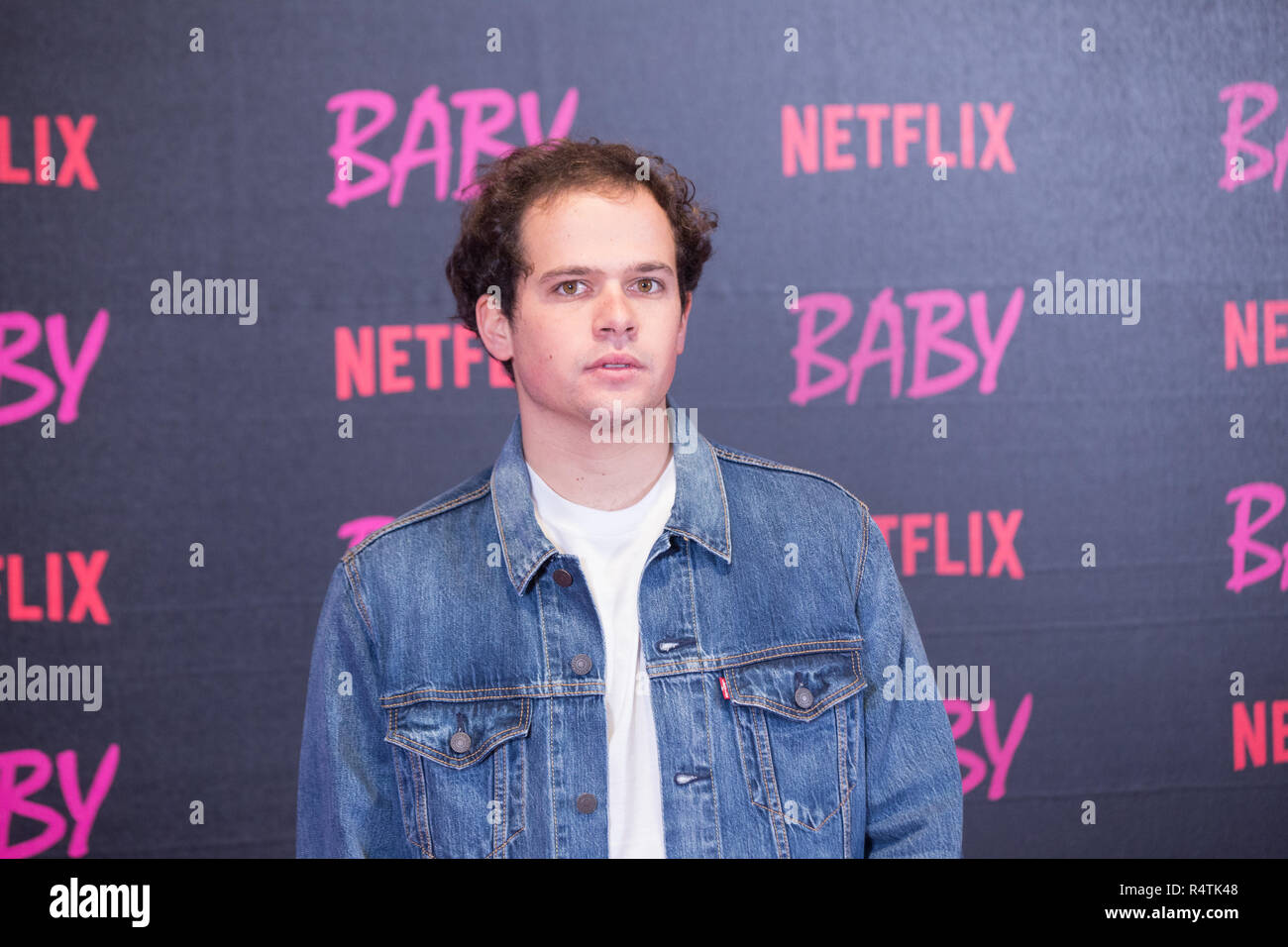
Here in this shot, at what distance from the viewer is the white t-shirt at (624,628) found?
1236 millimetres

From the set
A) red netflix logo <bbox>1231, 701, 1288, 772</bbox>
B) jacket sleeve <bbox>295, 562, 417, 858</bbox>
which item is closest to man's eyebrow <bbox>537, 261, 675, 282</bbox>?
jacket sleeve <bbox>295, 562, 417, 858</bbox>

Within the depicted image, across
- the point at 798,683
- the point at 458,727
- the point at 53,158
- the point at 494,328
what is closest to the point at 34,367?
the point at 53,158

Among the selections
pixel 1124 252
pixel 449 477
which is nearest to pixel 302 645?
pixel 449 477

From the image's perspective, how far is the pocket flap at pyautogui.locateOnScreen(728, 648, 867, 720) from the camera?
1.30 m

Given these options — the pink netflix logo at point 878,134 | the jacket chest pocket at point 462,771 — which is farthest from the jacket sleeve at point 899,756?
the pink netflix logo at point 878,134

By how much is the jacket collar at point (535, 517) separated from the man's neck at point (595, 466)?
0.04 m

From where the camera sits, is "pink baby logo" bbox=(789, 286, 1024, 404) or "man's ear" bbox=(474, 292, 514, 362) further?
"pink baby logo" bbox=(789, 286, 1024, 404)

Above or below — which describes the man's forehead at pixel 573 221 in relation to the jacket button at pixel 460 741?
above

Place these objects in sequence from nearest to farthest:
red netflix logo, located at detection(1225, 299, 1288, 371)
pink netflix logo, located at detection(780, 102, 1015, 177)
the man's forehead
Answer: the man's forehead, pink netflix logo, located at detection(780, 102, 1015, 177), red netflix logo, located at detection(1225, 299, 1288, 371)

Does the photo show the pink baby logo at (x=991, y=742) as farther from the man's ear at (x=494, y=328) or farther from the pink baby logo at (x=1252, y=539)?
the man's ear at (x=494, y=328)

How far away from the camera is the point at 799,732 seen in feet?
4.28

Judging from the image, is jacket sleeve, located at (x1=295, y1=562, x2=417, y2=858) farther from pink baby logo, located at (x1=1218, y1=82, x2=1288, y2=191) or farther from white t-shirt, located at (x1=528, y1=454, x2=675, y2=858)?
pink baby logo, located at (x1=1218, y1=82, x2=1288, y2=191)

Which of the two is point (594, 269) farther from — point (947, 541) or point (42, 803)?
point (42, 803)

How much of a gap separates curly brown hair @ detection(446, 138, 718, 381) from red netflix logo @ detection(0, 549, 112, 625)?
1.22 metres
